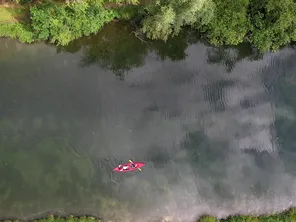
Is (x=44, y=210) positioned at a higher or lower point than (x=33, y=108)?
lower

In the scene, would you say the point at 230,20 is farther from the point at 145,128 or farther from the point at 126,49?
the point at 145,128

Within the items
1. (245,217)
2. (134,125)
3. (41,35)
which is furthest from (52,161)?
(245,217)

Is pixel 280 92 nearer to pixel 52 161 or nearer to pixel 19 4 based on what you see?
pixel 52 161

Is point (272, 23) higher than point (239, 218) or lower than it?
higher

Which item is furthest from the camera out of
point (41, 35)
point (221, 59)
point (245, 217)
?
point (221, 59)

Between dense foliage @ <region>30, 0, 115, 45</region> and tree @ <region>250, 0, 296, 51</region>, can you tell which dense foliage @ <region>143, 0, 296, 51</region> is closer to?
tree @ <region>250, 0, 296, 51</region>

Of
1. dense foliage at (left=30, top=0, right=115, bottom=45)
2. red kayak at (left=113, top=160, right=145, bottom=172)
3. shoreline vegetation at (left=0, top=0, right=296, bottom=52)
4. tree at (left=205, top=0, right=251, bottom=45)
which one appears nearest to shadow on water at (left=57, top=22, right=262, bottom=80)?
shoreline vegetation at (left=0, top=0, right=296, bottom=52)

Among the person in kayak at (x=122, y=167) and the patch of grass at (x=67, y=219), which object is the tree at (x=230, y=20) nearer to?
the person in kayak at (x=122, y=167)

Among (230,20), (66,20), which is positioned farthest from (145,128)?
(230,20)
